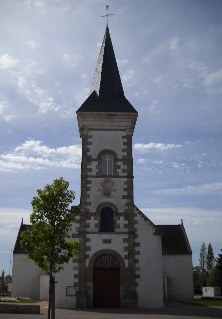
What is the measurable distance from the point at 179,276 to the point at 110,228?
17.2 metres

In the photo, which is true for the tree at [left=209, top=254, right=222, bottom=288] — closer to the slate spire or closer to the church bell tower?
the church bell tower

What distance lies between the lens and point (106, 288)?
23.8m

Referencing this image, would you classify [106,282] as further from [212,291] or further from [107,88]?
[212,291]

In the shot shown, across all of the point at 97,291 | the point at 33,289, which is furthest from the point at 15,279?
the point at 97,291

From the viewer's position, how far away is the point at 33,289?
1501 inches

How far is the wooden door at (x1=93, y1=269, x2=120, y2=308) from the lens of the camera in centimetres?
2361

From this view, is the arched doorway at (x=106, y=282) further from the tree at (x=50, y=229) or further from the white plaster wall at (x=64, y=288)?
the tree at (x=50, y=229)

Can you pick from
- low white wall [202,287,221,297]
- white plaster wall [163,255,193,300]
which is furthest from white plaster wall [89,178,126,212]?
low white wall [202,287,221,297]

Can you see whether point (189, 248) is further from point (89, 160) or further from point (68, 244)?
point (68, 244)

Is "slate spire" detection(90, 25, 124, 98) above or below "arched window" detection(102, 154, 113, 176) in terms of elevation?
above

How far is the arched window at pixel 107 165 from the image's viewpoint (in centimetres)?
2597

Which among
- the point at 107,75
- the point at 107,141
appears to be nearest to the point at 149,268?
the point at 107,141

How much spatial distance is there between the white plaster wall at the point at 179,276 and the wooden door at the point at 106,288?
15.5 m

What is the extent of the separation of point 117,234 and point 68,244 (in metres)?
8.96
